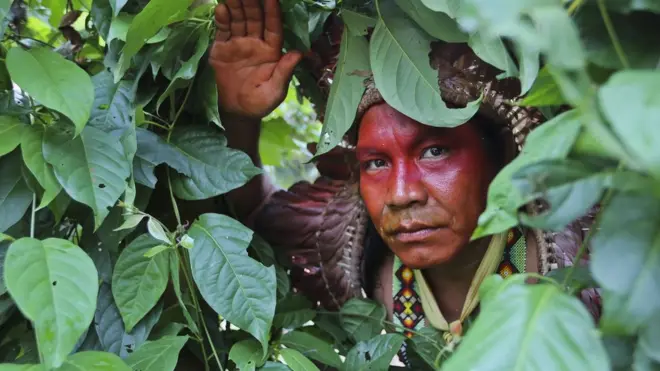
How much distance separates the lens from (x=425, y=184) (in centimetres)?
92

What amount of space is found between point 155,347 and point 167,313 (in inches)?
4.5

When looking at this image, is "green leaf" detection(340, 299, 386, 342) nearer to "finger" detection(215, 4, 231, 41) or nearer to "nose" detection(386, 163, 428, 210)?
"nose" detection(386, 163, 428, 210)

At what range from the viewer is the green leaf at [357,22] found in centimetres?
86

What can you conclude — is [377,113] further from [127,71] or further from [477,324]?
[477,324]

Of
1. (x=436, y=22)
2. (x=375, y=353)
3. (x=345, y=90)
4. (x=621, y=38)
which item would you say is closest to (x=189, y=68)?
(x=345, y=90)

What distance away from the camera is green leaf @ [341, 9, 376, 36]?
2.83ft

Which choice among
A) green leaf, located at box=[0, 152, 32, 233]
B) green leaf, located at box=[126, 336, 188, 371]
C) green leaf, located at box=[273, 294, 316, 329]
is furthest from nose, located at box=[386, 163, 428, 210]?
green leaf, located at box=[0, 152, 32, 233]

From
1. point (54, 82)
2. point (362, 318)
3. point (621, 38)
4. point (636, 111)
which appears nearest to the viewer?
point (636, 111)

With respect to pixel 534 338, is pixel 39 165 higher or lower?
lower

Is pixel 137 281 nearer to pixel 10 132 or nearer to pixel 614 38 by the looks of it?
pixel 10 132

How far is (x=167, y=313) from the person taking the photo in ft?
2.87

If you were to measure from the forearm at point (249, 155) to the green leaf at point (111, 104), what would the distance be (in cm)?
16

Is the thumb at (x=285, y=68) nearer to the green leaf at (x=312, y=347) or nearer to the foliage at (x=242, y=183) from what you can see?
the foliage at (x=242, y=183)

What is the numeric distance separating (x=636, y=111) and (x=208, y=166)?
25.8 inches
